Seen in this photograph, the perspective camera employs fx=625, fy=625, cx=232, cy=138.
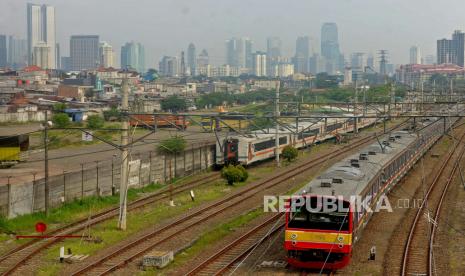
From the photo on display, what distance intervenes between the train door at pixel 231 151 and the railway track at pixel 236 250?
14206 mm

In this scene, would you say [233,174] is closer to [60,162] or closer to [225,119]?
[60,162]

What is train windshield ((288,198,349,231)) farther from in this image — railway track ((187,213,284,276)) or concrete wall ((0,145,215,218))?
concrete wall ((0,145,215,218))

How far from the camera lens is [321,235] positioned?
40.6ft

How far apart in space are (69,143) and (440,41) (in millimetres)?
167838

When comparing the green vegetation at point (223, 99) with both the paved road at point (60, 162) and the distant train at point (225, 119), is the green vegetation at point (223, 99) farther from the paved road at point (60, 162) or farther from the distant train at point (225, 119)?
the paved road at point (60, 162)

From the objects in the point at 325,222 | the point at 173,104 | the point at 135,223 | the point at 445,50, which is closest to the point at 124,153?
the point at 135,223

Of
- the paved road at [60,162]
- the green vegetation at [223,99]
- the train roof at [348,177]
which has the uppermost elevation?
the green vegetation at [223,99]

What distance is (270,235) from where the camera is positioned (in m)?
16.5

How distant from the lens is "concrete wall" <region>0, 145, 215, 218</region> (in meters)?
19.4

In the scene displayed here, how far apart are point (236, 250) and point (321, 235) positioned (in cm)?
331

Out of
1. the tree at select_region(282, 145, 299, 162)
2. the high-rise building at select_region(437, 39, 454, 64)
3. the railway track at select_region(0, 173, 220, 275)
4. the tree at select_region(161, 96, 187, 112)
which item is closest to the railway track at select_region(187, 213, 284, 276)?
the railway track at select_region(0, 173, 220, 275)

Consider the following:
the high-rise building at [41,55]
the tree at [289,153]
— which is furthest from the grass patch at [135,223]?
the high-rise building at [41,55]

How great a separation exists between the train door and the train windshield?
20.4 m

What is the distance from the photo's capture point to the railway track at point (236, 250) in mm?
13302
